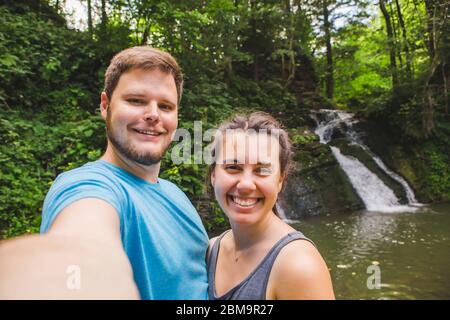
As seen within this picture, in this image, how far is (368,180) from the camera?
12.1 meters

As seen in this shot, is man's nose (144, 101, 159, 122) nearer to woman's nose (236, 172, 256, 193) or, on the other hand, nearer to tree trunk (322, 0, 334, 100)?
woman's nose (236, 172, 256, 193)

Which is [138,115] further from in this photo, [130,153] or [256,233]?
[256,233]

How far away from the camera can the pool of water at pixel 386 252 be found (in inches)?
211

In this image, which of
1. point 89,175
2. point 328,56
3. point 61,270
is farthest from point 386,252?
point 328,56

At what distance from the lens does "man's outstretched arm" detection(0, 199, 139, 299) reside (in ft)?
2.12

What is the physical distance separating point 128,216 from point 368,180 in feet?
39.9

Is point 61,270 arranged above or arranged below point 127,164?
below

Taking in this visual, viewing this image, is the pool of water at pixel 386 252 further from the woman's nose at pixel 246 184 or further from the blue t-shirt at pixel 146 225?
the blue t-shirt at pixel 146 225

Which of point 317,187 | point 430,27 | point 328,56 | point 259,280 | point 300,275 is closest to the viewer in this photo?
point 300,275

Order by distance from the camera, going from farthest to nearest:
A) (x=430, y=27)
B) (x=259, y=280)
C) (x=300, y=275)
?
(x=430, y=27), (x=259, y=280), (x=300, y=275)

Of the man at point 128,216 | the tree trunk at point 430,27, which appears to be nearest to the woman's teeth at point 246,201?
the man at point 128,216

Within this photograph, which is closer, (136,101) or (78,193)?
(78,193)

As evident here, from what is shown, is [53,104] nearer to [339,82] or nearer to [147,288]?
[147,288]
